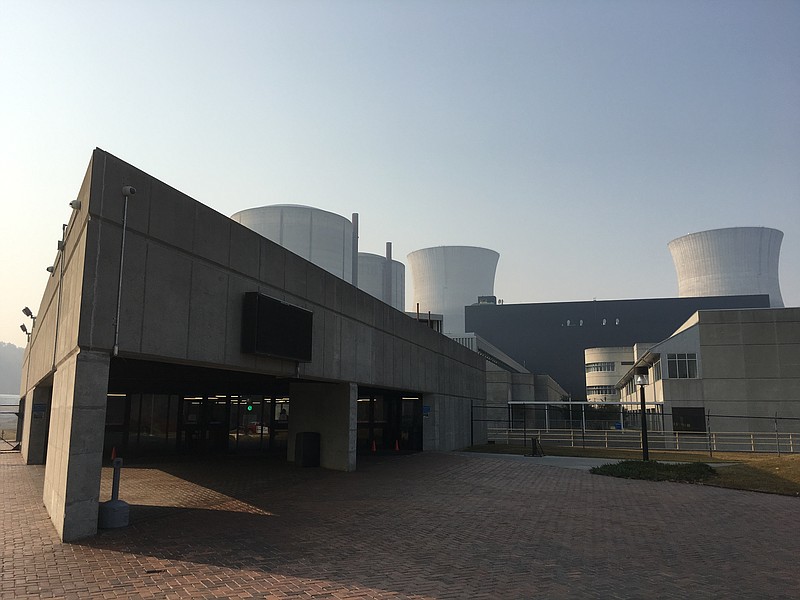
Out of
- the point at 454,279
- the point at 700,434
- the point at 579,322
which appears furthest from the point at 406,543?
the point at 454,279

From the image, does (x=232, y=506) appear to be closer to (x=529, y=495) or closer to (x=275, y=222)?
(x=529, y=495)

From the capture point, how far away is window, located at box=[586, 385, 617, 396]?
88.7m

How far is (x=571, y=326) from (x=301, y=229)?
5366cm

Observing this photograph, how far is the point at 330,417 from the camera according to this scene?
2047cm

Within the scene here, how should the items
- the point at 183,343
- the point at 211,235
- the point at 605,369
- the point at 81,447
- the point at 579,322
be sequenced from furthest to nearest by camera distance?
the point at 579,322
the point at 605,369
the point at 211,235
the point at 183,343
the point at 81,447

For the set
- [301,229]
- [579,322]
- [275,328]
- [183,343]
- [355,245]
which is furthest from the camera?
[579,322]

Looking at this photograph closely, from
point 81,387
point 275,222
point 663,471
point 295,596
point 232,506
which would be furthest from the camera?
point 275,222

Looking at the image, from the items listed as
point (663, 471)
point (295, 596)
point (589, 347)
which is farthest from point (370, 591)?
point (589, 347)

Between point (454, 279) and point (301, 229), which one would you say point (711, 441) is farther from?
point (454, 279)

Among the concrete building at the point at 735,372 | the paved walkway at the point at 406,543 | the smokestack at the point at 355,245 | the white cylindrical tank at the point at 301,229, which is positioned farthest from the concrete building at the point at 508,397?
the paved walkway at the point at 406,543

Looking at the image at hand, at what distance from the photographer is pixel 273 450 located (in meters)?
28.0

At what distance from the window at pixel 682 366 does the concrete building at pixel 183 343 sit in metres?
20.1

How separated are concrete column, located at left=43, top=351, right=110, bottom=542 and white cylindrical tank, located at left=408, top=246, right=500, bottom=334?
324ft

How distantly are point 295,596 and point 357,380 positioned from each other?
1297cm
